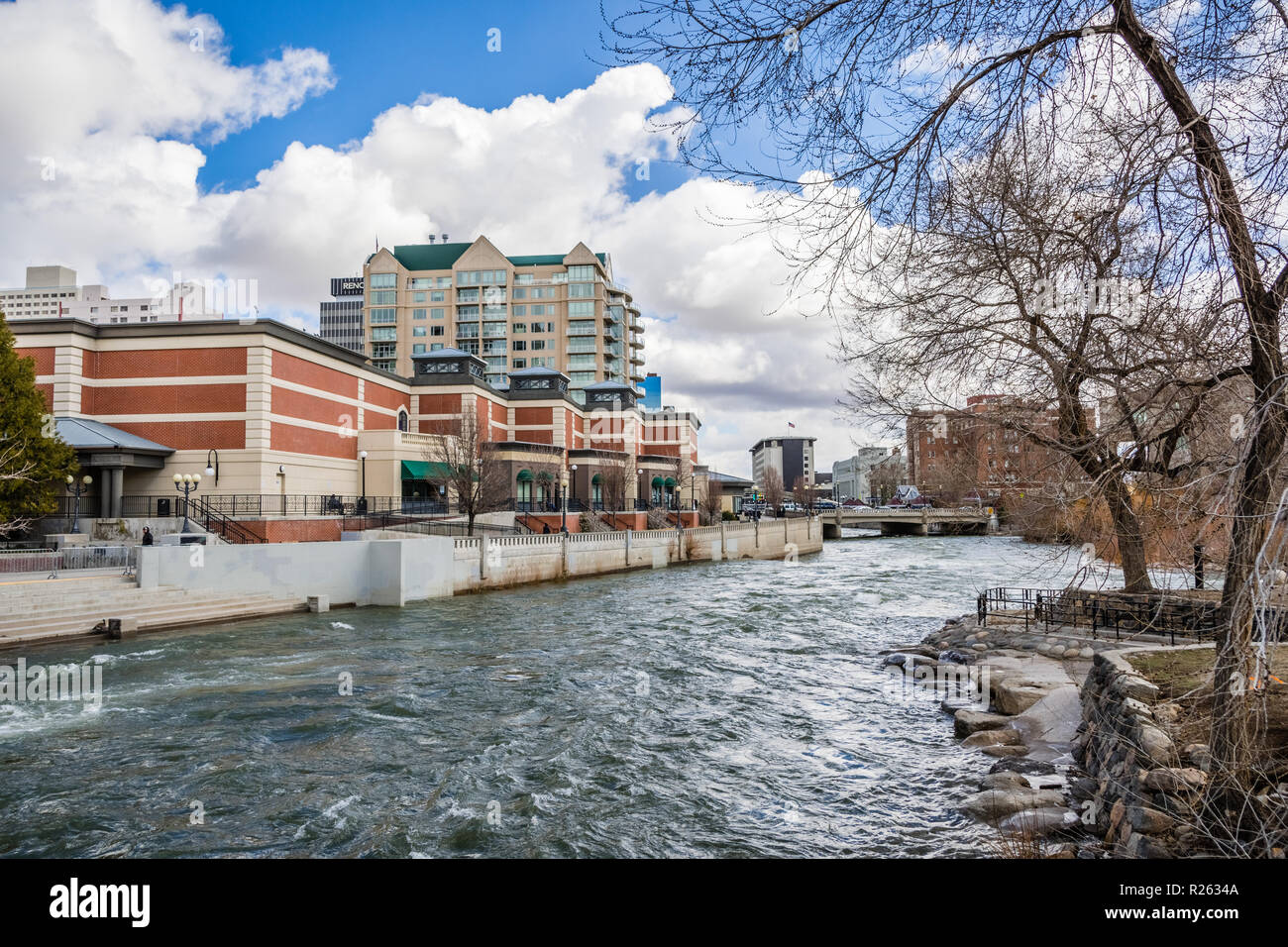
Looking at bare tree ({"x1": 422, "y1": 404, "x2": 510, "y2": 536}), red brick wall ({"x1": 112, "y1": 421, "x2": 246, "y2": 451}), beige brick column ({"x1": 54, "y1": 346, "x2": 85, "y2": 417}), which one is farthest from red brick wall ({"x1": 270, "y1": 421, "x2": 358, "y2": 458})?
beige brick column ({"x1": 54, "y1": 346, "x2": 85, "y2": 417})

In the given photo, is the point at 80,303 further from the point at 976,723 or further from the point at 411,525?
the point at 976,723

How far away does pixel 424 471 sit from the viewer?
42.3 m

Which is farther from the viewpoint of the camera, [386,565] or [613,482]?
[613,482]

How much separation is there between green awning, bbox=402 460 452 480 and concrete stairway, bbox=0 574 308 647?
18604 millimetres

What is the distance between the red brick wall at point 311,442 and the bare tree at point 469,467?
502 centimetres

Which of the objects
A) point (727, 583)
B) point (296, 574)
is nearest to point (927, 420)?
point (296, 574)

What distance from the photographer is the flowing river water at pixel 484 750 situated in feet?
25.3

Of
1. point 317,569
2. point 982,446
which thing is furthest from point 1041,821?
point 317,569

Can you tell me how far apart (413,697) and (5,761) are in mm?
5617

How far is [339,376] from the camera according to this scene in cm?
3884

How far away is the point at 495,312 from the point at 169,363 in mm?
53435

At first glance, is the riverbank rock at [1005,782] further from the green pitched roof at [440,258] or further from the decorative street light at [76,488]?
the green pitched roof at [440,258]

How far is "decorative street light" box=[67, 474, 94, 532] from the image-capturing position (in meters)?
26.4
